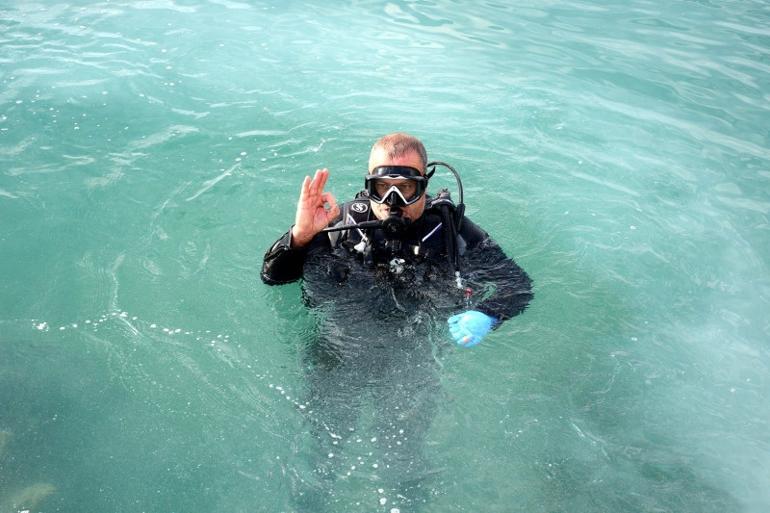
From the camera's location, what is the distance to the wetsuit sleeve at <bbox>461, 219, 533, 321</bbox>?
142 inches

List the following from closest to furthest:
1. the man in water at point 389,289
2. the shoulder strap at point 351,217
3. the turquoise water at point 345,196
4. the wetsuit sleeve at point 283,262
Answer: the turquoise water at point 345,196 < the man in water at point 389,289 < the wetsuit sleeve at point 283,262 < the shoulder strap at point 351,217

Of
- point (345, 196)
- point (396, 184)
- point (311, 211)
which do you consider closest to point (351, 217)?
point (311, 211)

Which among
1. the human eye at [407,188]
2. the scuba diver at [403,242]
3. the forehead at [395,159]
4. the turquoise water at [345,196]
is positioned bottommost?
the turquoise water at [345,196]

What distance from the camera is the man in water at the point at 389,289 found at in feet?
11.2

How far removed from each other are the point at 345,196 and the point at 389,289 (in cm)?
210

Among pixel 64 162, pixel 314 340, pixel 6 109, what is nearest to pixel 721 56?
pixel 314 340

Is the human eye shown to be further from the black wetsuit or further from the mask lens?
the black wetsuit

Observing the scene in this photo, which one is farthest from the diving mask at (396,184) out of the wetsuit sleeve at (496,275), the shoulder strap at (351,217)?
the wetsuit sleeve at (496,275)

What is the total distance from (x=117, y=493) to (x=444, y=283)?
2.18 meters

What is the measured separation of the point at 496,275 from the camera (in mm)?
3777

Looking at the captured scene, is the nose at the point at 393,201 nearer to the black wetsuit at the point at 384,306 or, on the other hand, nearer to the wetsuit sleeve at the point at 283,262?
the black wetsuit at the point at 384,306

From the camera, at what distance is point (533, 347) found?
405cm

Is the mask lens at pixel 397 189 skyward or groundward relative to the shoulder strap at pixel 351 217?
skyward

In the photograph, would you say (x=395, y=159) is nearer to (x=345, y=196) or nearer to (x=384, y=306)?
(x=384, y=306)
